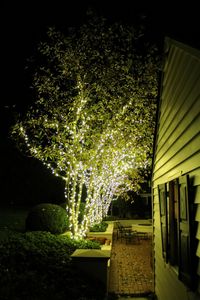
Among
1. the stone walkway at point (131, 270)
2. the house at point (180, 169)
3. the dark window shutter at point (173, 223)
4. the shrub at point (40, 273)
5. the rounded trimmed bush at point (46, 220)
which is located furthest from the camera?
the rounded trimmed bush at point (46, 220)

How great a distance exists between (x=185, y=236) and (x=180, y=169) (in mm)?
903

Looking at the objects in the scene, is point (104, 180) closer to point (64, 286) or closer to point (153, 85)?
point (153, 85)

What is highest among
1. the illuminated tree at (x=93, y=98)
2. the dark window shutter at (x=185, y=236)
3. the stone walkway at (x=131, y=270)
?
the illuminated tree at (x=93, y=98)

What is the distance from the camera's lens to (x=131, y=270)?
32.7 feet

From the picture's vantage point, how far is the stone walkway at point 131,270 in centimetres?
808

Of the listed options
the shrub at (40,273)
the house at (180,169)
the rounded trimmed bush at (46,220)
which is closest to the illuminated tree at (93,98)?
the rounded trimmed bush at (46,220)

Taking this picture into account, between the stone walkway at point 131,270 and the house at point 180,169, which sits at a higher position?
the house at point 180,169

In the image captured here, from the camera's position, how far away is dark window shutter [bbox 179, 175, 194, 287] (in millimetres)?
3629

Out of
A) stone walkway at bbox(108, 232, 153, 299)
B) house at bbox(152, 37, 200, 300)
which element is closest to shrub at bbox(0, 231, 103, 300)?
stone walkway at bbox(108, 232, 153, 299)

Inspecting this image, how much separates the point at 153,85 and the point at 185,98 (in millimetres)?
7801

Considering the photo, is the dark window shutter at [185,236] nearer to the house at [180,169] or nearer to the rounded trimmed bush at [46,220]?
→ the house at [180,169]

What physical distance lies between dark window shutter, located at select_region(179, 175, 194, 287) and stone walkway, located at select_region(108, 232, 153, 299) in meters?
4.16

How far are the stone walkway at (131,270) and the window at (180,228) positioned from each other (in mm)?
3277

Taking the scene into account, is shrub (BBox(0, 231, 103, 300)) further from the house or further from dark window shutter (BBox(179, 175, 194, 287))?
dark window shutter (BBox(179, 175, 194, 287))
